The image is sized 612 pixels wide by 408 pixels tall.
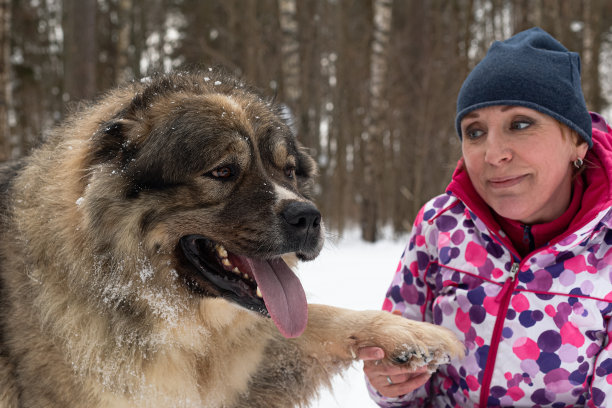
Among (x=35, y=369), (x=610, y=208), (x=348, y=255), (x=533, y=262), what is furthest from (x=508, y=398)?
(x=348, y=255)

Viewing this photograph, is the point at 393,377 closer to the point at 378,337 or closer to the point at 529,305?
the point at 378,337

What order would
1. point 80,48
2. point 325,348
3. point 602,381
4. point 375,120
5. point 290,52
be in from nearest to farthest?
point 602,381 → point 325,348 → point 80,48 → point 290,52 → point 375,120

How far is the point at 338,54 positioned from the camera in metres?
13.4

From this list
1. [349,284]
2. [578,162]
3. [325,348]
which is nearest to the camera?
[578,162]

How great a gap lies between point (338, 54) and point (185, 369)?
12.2 meters

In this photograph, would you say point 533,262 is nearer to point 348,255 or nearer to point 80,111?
point 80,111

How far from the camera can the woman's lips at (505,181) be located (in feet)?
7.23

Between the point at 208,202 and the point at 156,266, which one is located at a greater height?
the point at 208,202

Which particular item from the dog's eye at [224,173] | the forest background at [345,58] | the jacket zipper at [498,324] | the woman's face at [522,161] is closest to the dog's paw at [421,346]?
the jacket zipper at [498,324]

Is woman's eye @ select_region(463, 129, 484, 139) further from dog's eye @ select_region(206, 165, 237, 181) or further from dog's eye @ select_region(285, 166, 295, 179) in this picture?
dog's eye @ select_region(206, 165, 237, 181)

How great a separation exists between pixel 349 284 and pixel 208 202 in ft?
13.1

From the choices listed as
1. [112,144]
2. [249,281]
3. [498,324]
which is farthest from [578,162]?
[112,144]

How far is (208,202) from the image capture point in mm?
2223

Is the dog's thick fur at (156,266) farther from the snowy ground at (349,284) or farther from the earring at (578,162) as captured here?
the earring at (578,162)
